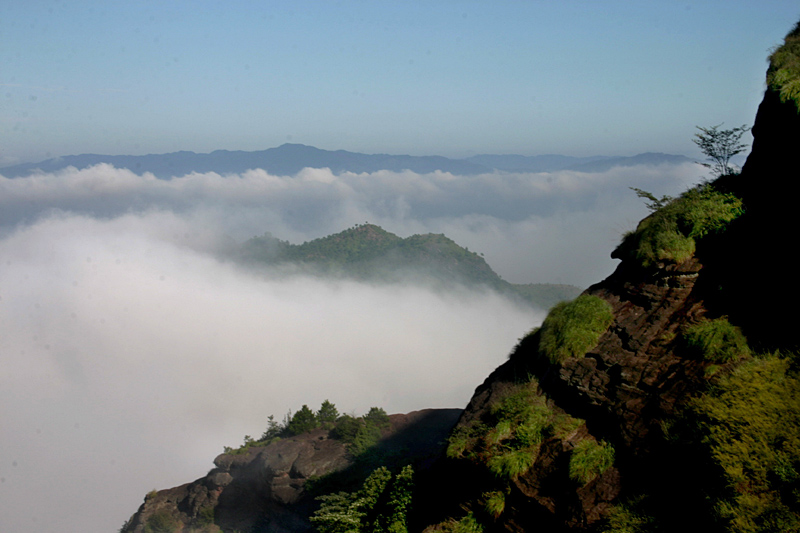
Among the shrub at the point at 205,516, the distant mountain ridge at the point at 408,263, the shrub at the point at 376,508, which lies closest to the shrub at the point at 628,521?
the shrub at the point at 376,508

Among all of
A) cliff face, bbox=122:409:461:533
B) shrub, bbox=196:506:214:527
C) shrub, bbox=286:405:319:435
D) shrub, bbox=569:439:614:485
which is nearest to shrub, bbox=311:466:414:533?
shrub, bbox=569:439:614:485

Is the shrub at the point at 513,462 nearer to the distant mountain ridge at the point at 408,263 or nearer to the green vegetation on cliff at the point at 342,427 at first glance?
the green vegetation on cliff at the point at 342,427

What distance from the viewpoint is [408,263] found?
163m

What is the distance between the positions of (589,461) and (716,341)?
9.51 ft

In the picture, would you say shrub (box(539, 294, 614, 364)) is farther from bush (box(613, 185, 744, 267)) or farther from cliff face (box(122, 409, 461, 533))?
cliff face (box(122, 409, 461, 533))

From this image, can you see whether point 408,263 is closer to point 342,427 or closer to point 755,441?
point 342,427

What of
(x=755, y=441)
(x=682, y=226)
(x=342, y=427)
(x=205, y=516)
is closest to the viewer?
(x=755, y=441)

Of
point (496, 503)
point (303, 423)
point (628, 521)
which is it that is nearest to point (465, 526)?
point (496, 503)

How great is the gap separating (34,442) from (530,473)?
15189 cm

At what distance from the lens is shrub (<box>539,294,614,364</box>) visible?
9.50 metres

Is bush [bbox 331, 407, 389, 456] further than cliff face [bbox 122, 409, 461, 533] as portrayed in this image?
Yes

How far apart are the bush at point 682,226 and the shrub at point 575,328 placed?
4.03 feet

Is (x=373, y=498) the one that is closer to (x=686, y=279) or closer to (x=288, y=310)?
(x=686, y=279)

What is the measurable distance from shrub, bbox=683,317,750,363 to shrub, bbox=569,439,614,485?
7.24 ft
